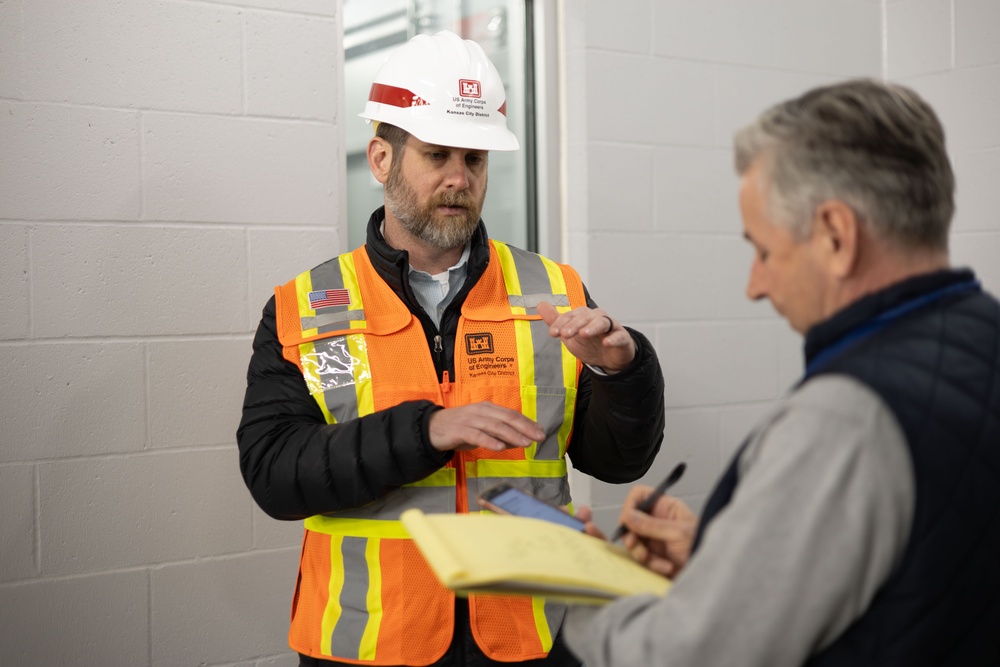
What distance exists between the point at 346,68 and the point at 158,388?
974 millimetres

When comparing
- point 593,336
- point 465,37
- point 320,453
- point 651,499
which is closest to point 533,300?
point 593,336

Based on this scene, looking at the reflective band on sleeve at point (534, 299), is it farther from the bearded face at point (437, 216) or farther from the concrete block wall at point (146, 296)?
the concrete block wall at point (146, 296)

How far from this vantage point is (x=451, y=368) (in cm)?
167

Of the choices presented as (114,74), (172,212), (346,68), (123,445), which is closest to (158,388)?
(123,445)

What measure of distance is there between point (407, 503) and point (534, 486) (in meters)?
0.24

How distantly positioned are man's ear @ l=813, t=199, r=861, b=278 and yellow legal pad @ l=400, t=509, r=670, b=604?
0.37m

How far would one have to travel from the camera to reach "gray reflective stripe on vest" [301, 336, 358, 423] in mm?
1639

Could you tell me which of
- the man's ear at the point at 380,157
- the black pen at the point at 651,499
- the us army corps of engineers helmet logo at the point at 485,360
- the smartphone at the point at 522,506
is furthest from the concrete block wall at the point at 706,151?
the black pen at the point at 651,499

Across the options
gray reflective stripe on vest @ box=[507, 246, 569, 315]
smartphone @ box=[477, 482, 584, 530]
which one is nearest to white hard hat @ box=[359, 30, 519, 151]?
gray reflective stripe on vest @ box=[507, 246, 569, 315]

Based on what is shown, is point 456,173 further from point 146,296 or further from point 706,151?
point 706,151

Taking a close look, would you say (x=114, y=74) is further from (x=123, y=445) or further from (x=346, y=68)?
(x=123, y=445)

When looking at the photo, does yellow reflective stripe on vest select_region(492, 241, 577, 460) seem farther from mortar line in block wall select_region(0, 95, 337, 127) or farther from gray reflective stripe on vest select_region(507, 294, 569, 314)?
mortar line in block wall select_region(0, 95, 337, 127)

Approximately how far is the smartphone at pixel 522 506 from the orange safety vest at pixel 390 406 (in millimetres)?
367

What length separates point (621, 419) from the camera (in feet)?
5.43
